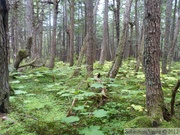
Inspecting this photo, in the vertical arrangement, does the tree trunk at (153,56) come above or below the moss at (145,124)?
above

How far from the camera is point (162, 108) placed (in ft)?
9.81

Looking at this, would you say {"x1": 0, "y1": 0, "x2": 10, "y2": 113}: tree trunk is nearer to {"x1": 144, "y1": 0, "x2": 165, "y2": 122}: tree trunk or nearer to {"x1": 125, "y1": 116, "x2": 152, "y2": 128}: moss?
{"x1": 125, "y1": 116, "x2": 152, "y2": 128}: moss

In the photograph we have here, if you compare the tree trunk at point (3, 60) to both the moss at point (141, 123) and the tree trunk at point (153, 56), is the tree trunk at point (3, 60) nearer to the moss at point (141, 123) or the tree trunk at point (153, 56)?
the moss at point (141, 123)

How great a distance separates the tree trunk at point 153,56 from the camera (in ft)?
9.62

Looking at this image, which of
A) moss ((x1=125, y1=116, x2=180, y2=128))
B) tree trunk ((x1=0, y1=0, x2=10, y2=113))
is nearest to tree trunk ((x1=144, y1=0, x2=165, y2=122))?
moss ((x1=125, y1=116, x2=180, y2=128))

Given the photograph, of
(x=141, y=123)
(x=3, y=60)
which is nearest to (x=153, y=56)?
(x=141, y=123)

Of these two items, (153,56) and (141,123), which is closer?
(141,123)

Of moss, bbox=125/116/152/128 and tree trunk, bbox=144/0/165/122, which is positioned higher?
tree trunk, bbox=144/0/165/122

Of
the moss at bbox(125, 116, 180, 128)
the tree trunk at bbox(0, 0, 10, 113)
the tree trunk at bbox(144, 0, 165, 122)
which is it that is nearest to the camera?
the moss at bbox(125, 116, 180, 128)

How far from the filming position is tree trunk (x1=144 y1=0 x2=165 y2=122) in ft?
9.62

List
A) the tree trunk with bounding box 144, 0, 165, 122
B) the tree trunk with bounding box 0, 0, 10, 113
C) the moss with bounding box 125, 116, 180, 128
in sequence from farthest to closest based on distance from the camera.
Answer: the tree trunk with bounding box 0, 0, 10, 113 → the tree trunk with bounding box 144, 0, 165, 122 → the moss with bounding box 125, 116, 180, 128

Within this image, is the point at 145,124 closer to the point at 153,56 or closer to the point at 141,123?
the point at 141,123

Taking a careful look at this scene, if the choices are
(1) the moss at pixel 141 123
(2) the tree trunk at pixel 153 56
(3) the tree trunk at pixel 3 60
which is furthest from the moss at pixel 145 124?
(3) the tree trunk at pixel 3 60

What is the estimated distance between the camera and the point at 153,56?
2.96m
